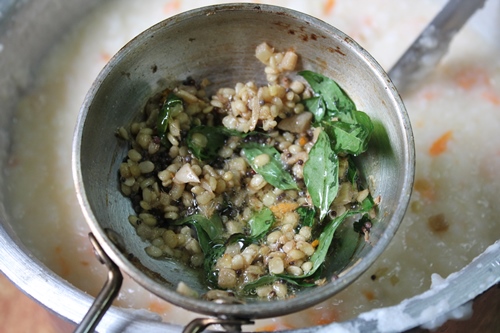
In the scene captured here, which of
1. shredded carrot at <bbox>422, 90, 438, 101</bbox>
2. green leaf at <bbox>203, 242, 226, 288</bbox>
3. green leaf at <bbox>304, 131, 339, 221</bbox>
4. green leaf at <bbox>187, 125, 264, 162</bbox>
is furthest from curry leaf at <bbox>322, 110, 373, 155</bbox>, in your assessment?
shredded carrot at <bbox>422, 90, 438, 101</bbox>

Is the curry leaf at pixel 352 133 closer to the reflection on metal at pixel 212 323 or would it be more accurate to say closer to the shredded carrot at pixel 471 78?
the reflection on metal at pixel 212 323

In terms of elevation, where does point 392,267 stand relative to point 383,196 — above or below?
below

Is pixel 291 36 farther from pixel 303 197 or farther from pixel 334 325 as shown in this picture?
pixel 334 325

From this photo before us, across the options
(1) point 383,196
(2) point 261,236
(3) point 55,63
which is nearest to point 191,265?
(2) point 261,236

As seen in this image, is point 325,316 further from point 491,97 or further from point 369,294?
point 491,97

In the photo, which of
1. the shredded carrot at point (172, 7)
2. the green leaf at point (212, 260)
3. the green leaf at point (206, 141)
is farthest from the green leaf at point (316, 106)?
the shredded carrot at point (172, 7)

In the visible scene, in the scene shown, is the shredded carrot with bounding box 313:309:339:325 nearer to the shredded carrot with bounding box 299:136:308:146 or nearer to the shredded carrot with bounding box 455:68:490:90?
the shredded carrot with bounding box 299:136:308:146
